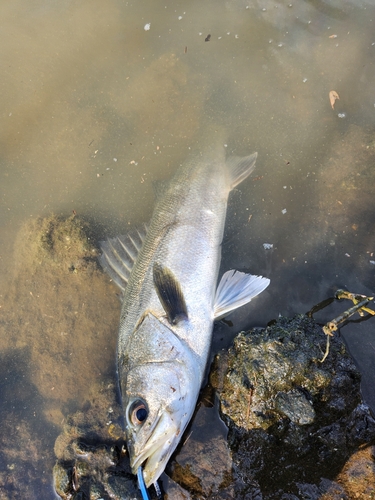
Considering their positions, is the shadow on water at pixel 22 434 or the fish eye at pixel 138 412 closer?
the fish eye at pixel 138 412

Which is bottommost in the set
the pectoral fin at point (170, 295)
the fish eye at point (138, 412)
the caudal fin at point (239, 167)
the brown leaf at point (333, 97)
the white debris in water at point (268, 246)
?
the white debris in water at point (268, 246)

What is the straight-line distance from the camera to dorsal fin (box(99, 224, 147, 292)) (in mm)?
3334

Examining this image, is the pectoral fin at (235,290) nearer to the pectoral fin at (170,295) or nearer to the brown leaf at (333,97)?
the pectoral fin at (170,295)

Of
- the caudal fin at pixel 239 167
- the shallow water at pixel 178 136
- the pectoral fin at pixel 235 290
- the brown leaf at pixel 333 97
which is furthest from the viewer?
the brown leaf at pixel 333 97

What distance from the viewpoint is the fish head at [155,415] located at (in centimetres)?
234

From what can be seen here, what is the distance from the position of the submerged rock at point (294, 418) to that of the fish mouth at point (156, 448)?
64 cm

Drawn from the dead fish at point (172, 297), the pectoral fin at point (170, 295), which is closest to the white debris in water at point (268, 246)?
the dead fish at point (172, 297)

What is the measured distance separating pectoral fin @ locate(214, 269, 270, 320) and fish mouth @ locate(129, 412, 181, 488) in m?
0.99

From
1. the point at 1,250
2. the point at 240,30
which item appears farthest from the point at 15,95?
the point at 240,30

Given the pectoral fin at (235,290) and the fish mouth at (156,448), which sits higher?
the pectoral fin at (235,290)

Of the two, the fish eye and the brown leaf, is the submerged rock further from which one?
the brown leaf

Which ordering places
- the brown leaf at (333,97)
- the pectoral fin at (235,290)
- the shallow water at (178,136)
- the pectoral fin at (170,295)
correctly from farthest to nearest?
the brown leaf at (333,97) < the shallow water at (178,136) < the pectoral fin at (235,290) < the pectoral fin at (170,295)

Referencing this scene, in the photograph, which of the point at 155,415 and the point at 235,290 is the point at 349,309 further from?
the point at 155,415

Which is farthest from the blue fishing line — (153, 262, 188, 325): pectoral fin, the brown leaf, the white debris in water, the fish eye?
the brown leaf
